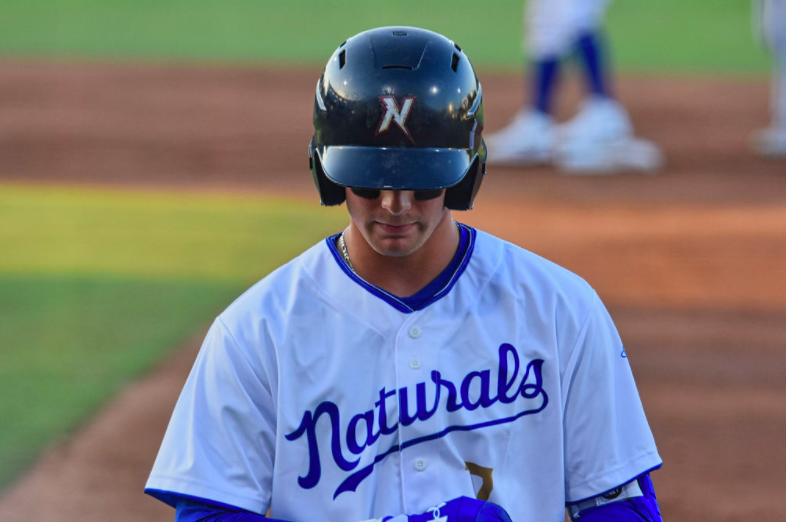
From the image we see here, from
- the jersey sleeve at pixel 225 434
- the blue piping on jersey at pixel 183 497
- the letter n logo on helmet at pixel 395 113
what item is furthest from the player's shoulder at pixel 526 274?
the blue piping on jersey at pixel 183 497

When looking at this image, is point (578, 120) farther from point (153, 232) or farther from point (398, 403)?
point (398, 403)

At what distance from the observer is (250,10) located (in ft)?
80.0

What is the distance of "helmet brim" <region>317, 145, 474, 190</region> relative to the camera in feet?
7.04

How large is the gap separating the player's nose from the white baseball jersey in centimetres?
18

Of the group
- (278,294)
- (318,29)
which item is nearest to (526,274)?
(278,294)

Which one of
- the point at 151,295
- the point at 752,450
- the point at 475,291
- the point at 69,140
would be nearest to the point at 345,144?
the point at 475,291

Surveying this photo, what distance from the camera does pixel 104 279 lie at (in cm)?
713

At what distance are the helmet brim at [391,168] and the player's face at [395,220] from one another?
25 millimetres

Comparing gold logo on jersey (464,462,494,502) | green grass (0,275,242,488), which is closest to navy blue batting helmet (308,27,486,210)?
gold logo on jersey (464,462,494,502)

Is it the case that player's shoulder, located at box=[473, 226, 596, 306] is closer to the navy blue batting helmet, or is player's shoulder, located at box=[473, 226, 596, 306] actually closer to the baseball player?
the baseball player

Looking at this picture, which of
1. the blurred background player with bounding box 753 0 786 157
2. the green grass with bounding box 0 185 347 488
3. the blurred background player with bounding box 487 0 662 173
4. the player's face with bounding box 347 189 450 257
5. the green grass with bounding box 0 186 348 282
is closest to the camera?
the player's face with bounding box 347 189 450 257

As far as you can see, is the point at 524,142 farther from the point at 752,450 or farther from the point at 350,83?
the point at 350,83

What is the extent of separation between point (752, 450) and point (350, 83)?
3.34 m

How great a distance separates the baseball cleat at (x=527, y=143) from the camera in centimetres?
1052
